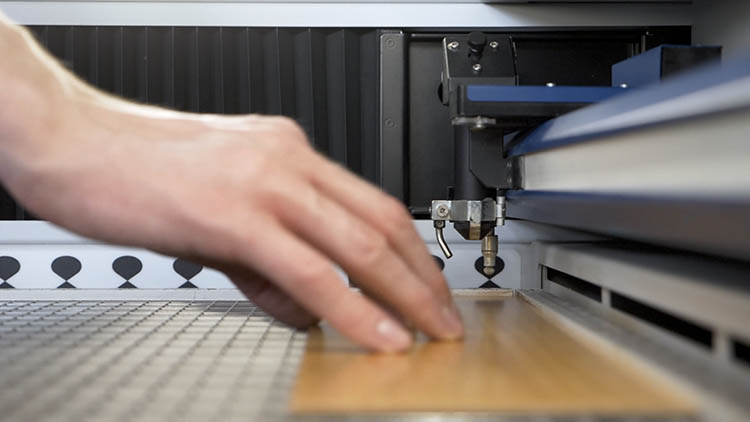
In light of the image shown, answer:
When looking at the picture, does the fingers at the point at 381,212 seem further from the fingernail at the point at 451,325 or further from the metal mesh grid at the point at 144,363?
the metal mesh grid at the point at 144,363

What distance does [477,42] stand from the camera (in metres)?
1.18

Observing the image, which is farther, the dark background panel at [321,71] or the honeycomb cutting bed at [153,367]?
the dark background panel at [321,71]

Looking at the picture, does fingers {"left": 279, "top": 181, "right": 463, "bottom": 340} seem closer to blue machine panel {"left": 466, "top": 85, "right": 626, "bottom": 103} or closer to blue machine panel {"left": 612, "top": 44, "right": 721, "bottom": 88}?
blue machine panel {"left": 466, "top": 85, "right": 626, "bottom": 103}

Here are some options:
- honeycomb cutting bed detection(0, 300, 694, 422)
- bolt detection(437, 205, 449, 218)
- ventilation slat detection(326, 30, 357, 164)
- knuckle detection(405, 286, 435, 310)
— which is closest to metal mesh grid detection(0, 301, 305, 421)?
honeycomb cutting bed detection(0, 300, 694, 422)

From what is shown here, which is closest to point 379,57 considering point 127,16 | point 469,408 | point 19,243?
point 127,16

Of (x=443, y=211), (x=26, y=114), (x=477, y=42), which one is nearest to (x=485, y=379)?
(x=26, y=114)

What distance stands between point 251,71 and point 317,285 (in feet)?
3.01

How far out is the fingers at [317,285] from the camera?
586 mm

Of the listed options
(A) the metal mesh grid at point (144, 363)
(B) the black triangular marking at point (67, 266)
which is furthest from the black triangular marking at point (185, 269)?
(A) the metal mesh grid at point (144, 363)

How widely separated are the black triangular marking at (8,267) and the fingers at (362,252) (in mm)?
951

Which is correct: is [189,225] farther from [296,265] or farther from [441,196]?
[441,196]

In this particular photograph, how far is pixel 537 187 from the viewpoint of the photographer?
975mm

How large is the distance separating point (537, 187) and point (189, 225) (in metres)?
0.52

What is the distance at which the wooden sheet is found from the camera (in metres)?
0.47
